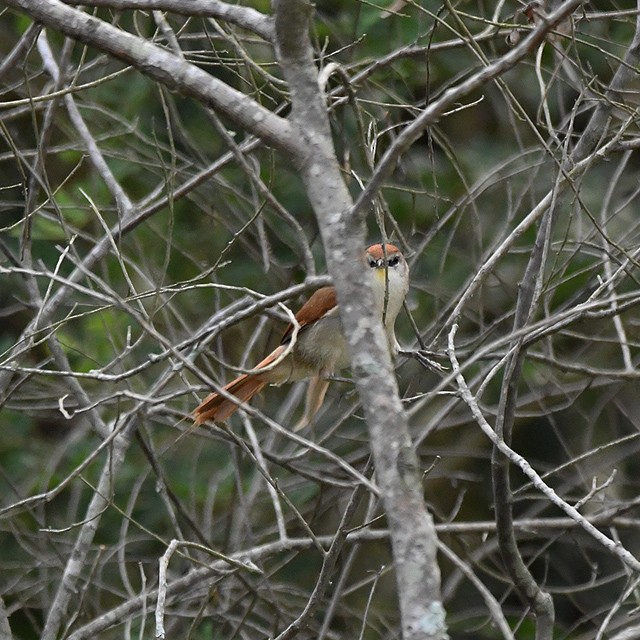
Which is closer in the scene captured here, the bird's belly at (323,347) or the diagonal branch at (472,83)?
the diagonal branch at (472,83)

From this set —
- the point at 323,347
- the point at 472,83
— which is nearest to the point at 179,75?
the point at 472,83

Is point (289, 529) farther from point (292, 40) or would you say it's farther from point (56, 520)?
point (292, 40)

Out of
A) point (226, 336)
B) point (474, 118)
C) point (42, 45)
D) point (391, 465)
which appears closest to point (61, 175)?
point (226, 336)

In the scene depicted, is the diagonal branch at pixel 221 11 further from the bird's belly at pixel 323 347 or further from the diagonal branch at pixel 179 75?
the bird's belly at pixel 323 347

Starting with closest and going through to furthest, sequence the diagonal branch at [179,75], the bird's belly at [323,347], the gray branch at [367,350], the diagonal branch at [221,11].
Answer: the gray branch at [367,350], the diagonal branch at [179,75], the diagonal branch at [221,11], the bird's belly at [323,347]

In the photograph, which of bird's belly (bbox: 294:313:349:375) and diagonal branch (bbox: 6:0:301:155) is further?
bird's belly (bbox: 294:313:349:375)

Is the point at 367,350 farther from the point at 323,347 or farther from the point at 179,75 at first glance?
the point at 323,347

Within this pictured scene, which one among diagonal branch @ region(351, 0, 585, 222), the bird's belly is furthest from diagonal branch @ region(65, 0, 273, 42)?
the bird's belly

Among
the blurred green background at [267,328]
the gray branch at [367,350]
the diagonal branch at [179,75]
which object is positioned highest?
the diagonal branch at [179,75]

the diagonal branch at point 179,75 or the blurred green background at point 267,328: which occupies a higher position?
the diagonal branch at point 179,75

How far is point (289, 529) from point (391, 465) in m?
3.34

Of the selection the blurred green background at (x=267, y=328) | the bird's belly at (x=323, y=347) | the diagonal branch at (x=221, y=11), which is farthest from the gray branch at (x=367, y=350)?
the bird's belly at (x=323, y=347)

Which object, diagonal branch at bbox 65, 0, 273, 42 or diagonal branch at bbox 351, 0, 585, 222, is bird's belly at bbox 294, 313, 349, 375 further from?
diagonal branch at bbox 351, 0, 585, 222

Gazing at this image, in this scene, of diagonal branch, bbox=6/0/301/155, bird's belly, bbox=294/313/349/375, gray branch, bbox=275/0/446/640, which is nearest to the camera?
gray branch, bbox=275/0/446/640
